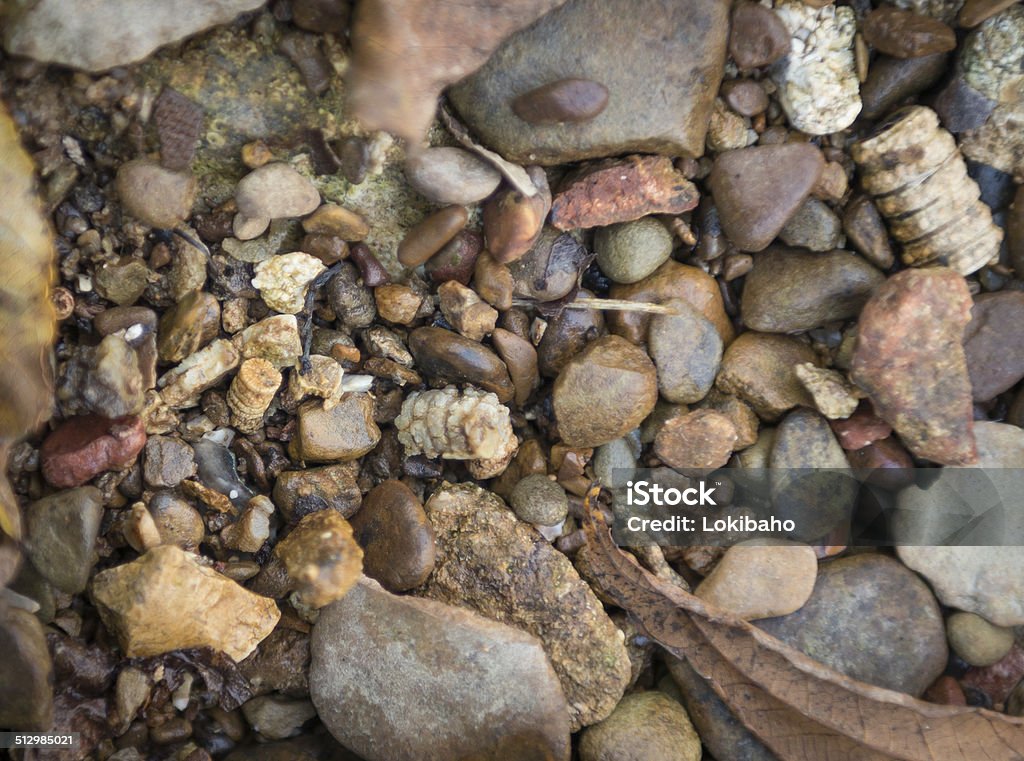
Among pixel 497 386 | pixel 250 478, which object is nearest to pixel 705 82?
pixel 497 386

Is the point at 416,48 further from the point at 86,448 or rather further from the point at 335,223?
the point at 86,448

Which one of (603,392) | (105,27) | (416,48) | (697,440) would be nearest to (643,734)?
(697,440)

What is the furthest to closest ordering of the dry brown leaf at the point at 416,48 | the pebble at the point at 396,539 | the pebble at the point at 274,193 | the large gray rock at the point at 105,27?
the pebble at the point at 396,539 < the pebble at the point at 274,193 < the dry brown leaf at the point at 416,48 < the large gray rock at the point at 105,27

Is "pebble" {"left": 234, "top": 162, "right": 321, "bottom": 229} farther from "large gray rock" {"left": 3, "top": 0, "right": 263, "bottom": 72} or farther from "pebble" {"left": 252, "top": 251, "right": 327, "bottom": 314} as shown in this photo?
"large gray rock" {"left": 3, "top": 0, "right": 263, "bottom": 72}

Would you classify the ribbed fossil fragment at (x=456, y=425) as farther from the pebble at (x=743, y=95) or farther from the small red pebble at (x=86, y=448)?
the pebble at (x=743, y=95)

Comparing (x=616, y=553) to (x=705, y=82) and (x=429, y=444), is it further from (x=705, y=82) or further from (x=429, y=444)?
(x=705, y=82)

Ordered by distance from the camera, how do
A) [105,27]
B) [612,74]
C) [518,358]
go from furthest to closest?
[518,358]
[612,74]
[105,27]

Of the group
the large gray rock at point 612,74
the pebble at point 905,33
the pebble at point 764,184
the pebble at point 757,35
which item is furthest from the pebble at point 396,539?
the pebble at point 905,33
